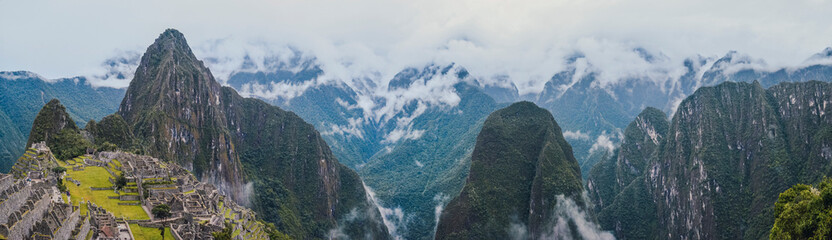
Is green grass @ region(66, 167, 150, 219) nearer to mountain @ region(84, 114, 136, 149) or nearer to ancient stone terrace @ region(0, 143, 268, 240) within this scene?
ancient stone terrace @ region(0, 143, 268, 240)

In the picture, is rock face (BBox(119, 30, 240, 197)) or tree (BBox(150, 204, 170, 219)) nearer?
tree (BBox(150, 204, 170, 219))

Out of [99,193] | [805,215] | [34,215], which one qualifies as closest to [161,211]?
[99,193]

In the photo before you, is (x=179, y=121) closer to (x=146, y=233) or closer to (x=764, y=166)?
(x=146, y=233)

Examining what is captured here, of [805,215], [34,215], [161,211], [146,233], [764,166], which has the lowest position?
[764,166]

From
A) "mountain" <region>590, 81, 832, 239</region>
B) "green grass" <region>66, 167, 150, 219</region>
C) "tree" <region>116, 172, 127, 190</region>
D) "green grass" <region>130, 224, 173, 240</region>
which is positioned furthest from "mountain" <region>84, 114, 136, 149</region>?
"mountain" <region>590, 81, 832, 239</region>

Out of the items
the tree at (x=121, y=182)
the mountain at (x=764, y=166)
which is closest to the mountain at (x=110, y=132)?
the tree at (x=121, y=182)

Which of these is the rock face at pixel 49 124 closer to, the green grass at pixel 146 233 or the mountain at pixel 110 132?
the mountain at pixel 110 132
